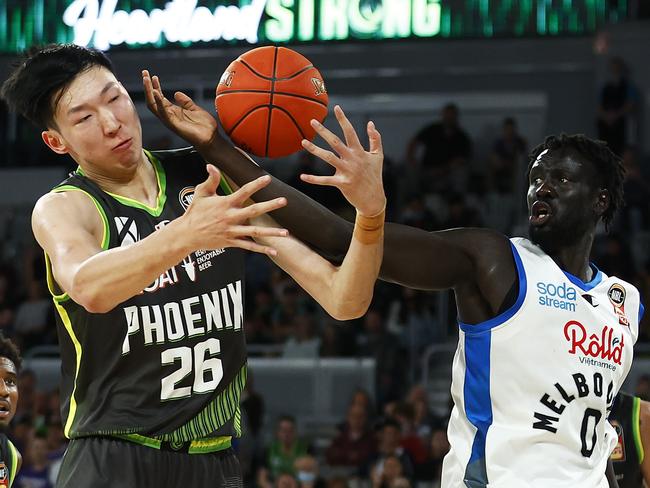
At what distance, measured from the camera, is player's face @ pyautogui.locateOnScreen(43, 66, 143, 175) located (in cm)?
358

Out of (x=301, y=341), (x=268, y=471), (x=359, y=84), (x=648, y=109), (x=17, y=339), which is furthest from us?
(x=359, y=84)

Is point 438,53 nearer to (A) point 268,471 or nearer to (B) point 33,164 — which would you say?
(B) point 33,164

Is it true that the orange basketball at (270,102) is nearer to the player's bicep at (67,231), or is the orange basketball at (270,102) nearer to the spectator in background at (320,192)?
the player's bicep at (67,231)

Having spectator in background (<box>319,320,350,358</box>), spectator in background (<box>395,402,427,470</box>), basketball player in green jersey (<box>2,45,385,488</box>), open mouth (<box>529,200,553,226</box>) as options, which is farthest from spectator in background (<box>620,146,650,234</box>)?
basketball player in green jersey (<box>2,45,385,488</box>)

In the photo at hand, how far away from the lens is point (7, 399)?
204 inches

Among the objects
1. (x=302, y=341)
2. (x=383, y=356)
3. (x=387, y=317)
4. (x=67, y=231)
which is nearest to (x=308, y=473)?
(x=383, y=356)

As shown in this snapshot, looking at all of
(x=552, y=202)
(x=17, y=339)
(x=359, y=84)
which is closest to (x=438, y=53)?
(x=359, y=84)

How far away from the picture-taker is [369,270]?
3.50 meters

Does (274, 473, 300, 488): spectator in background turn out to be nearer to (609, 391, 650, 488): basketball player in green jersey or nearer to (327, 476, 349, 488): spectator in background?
(327, 476, 349, 488): spectator in background

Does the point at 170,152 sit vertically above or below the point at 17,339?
above

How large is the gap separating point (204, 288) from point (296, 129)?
728 millimetres

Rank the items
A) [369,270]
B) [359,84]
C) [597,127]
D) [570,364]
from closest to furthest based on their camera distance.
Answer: [369,270] → [570,364] → [597,127] → [359,84]

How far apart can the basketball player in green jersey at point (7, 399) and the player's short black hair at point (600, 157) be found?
8.68 ft

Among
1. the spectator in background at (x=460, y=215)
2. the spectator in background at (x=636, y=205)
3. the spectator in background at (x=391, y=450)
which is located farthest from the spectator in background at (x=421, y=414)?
the spectator in background at (x=636, y=205)
